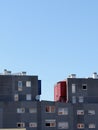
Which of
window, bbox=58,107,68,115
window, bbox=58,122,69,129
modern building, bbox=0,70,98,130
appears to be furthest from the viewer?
window, bbox=58,107,68,115

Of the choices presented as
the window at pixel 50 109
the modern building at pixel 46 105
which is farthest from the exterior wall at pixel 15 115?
the window at pixel 50 109

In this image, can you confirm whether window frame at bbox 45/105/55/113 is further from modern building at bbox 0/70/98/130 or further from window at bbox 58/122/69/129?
window at bbox 58/122/69/129

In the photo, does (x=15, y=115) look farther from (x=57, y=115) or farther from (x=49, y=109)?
(x=57, y=115)

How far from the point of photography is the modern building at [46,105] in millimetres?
134000

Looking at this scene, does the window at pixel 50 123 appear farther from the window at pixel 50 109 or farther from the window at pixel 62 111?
the window at pixel 62 111

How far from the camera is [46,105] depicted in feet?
446

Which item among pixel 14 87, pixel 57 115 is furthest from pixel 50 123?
pixel 14 87

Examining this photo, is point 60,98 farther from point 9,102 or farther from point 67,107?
point 9,102

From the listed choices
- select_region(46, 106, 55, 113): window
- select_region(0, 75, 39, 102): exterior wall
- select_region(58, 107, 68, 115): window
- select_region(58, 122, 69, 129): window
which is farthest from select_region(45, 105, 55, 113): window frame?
select_region(0, 75, 39, 102): exterior wall

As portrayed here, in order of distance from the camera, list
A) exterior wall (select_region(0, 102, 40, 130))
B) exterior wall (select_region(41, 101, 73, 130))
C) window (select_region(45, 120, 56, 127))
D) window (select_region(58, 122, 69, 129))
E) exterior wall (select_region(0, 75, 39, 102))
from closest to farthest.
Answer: exterior wall (select_region(0, 102, 40, 130)) < window (select_region(45, 120, 56, 127)) < exterior wall (select_region(41, 101, 73, 130)) < window (select_region(58, 122, 69, 129)) < exterior wall (select_region(0, 75, 39, 102))

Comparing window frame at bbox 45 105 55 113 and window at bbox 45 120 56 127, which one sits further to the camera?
window frame at bbox 45 105 55 113

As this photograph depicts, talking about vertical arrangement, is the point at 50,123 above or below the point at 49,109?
below

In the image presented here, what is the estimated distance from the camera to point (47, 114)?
446 ft

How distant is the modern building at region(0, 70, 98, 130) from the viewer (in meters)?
134
